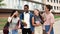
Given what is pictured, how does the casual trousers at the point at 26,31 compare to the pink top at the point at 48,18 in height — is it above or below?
below

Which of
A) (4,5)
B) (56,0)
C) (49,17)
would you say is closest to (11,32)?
(49,17)

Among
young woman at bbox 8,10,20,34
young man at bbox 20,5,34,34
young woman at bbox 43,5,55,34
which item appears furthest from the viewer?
young man at bbox 20,5,34,34

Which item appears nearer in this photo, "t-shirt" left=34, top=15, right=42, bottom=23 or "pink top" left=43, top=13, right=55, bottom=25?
"pink top" left=43, top=13, right=55, bottom=25

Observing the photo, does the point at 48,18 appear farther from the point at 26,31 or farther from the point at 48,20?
the point at 26,31

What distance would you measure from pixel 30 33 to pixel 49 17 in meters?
0.80

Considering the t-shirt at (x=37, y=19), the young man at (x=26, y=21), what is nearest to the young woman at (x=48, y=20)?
the t-shirt at (x=37, y=19)

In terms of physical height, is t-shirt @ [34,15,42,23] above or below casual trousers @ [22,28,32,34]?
above

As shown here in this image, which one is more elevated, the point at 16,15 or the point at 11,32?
the point at 16,15

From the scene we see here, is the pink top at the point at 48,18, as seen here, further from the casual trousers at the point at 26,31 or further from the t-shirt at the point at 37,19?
the casual trousers at the point at 26,31

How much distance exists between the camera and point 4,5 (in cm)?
2225

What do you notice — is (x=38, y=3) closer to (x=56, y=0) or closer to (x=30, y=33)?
(x=56, y=0)

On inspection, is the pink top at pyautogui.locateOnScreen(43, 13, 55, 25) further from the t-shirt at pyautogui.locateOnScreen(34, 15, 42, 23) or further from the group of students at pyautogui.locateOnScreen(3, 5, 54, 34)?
the t-shirt at pyautogui.locateOnScreen(34, 15, 42, 23)

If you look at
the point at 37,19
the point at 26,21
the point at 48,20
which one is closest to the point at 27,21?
the point at 26,21

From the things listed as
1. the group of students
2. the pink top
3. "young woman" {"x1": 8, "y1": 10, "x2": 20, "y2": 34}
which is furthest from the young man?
the pink top
